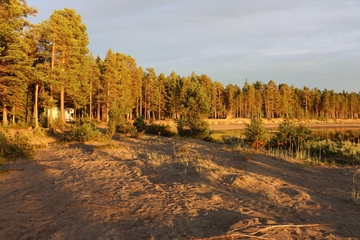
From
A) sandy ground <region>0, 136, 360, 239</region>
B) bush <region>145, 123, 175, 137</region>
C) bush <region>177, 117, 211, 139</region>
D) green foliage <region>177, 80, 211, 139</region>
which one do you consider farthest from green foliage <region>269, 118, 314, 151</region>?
bush <region>145, 123, 175, 137</region>

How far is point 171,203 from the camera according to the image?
258 inches

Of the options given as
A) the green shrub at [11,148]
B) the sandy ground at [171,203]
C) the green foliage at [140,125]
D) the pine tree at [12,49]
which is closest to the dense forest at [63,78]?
the pine tree at [12,49]

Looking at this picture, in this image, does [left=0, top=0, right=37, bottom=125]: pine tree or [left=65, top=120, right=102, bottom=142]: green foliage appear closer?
[left=65, top=120, right=102, bottom=142]: green foliage

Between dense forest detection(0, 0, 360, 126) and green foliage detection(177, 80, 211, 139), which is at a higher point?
dense forest detection(0, 0, 360, 126)

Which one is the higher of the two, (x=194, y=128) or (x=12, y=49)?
(x=12, y=49)

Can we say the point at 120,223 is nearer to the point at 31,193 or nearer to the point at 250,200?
the point at 250,200

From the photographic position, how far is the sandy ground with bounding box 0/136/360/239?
502 cm

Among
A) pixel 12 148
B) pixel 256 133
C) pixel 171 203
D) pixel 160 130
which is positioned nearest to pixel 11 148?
pixel 12 148

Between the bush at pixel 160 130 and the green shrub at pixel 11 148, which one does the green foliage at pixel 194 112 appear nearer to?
the bush at pixel 160 130

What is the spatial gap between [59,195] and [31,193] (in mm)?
1039

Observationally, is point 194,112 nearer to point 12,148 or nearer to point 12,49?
point 12,148

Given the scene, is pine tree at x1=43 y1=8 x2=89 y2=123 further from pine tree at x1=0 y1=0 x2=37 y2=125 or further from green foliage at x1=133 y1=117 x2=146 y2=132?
green foliage at x1=133 y1=117 x2=146 y2=132

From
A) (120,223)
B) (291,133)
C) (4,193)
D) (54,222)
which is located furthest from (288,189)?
(291,133)

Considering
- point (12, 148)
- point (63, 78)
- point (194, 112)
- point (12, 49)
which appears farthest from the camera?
point (63, 78)
